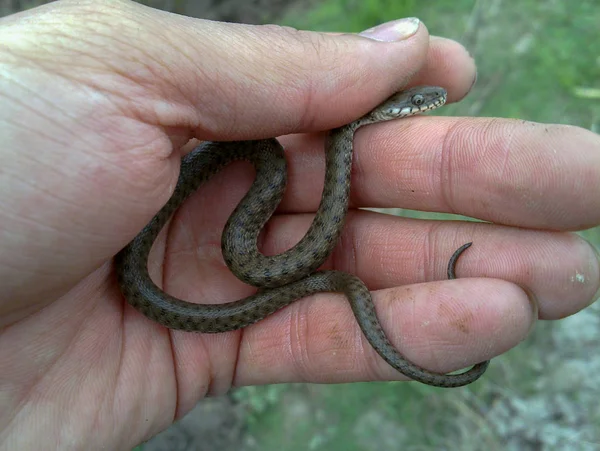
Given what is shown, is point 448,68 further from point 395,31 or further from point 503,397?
point 503,397

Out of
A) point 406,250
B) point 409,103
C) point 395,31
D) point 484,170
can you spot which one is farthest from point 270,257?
point 395,31

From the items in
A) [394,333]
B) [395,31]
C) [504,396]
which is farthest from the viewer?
[504,396]

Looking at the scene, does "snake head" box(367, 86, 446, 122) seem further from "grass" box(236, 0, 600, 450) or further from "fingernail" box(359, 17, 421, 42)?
"grass" box(236, 0, 600, 450)

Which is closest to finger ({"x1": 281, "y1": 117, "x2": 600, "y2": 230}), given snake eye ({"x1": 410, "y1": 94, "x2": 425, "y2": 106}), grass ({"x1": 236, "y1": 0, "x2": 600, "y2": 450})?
snake eye ({"x1": 410, "y1": 94, "x2": 425, "y2": 106})

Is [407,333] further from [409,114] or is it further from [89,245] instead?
[89,245]

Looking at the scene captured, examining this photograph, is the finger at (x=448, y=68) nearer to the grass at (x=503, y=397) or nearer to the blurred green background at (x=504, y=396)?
the grass at (x=503, y=397)
